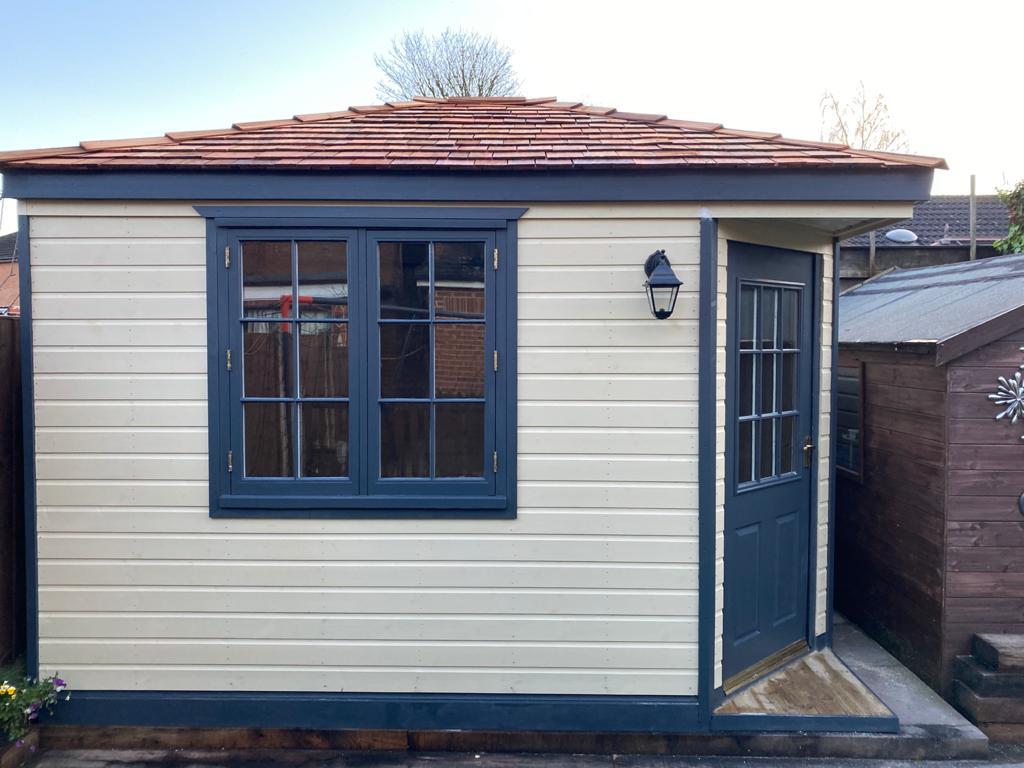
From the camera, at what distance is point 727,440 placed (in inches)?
139

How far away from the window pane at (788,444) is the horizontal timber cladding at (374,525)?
32.9 inches

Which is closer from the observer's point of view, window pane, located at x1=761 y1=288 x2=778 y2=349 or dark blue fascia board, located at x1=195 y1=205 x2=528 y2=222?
dark blue fascia board, located at x1=195 y1=205 x2=528 y2=222

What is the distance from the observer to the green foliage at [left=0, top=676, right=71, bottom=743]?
3.12 m

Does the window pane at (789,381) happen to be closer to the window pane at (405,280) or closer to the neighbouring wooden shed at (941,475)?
the neighbouring wooden shed at (941,475)

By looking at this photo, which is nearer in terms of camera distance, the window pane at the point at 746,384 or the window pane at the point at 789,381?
the window pane at the point at 746,384

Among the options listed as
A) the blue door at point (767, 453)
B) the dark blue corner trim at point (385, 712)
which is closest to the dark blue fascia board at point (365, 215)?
the blue door at point (767, 453)

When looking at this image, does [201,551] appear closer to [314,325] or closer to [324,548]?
[324,548]

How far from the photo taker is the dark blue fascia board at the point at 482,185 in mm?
3283

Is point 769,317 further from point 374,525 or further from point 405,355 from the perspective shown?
point 374,525

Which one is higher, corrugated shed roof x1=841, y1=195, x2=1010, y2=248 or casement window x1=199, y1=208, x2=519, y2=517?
corrugated shed roof x1=841, y1=195, x2=1010, y2=248

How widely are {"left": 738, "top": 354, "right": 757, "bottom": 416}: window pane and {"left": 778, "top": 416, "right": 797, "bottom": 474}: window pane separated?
34 cm

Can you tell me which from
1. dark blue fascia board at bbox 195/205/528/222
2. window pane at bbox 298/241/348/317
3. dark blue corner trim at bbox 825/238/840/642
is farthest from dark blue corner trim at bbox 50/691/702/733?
dark blue fascia board at bbox 195/205/528/222

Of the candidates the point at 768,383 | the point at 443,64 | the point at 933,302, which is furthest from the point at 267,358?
→ the point at 443,64

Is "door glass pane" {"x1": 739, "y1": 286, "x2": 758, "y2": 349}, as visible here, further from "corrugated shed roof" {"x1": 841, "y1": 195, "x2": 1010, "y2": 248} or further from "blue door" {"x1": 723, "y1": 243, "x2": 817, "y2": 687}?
"corrugated shed roof" {"x1": 841, "y1": 195, "x2": 1010, "y2": 248}
